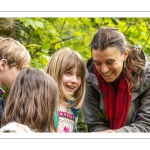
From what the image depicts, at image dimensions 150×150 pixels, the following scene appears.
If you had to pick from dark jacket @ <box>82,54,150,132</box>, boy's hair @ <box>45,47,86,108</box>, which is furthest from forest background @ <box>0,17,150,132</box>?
dark jacket @ <box>82,54,150,132</box>

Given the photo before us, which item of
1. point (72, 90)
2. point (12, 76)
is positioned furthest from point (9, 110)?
point (72, 90)

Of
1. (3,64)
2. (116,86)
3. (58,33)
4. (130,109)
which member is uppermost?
(58,33)

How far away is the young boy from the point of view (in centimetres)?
192

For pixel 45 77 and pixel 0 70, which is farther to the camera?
pixel 0 70

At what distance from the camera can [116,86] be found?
2.07 meters

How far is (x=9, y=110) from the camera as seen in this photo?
5.02ft

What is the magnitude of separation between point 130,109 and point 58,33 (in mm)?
1072

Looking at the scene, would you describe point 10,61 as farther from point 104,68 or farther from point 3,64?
point 104,68

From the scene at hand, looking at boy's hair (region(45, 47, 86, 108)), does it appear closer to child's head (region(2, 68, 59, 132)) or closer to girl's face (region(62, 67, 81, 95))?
girl's face (region(62, 67, 81, 95))

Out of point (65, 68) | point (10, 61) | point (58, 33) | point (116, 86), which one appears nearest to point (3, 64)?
point (10, 61)
